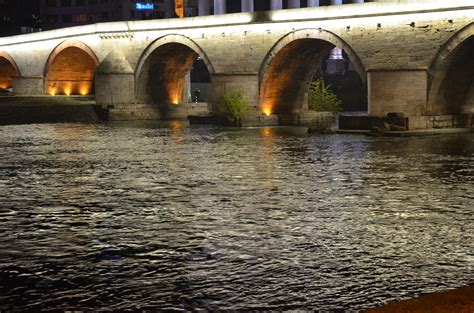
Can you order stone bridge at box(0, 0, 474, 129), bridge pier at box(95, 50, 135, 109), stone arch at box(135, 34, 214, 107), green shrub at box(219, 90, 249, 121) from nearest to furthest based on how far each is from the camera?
stone bridge at box(0, 0, 474, 129) → green shrub at box(219, 90, 249, 121) → stone arch at box(135, 34, 214, 107) → bridge pier at box(95, 50, 135, 109)

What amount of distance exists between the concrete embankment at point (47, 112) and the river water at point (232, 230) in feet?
59.0

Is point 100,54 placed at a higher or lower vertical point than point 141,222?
higher

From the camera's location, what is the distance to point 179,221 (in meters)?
10.2

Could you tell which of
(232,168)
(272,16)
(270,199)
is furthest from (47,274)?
(272,16)

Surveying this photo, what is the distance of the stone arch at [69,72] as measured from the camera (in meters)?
48.9

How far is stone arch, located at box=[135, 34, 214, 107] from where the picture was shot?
38.8m

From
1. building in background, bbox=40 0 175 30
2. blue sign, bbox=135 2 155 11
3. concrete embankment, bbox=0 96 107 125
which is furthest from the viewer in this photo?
building in background, bbox=40 0 175 30

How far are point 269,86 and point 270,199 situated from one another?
74.3ft

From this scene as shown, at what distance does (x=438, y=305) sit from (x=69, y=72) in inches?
1914

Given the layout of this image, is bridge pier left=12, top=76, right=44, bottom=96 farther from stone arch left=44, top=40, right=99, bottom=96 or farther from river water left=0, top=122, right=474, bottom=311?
river water left=0, top=122, right=474, bottom=311

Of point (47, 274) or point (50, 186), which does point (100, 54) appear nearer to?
point (50, 186)

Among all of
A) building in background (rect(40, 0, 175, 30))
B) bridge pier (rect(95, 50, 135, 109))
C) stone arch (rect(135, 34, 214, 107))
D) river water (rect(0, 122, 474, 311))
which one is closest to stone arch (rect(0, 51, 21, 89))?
bridge pier (rect(95, 50, 135, 109))

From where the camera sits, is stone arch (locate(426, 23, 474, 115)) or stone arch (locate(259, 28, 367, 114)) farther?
stone arch (locate(259, 28, 367, 114))

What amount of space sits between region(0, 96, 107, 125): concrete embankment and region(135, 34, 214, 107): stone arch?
2.85 metres
